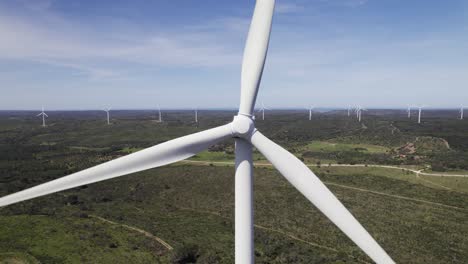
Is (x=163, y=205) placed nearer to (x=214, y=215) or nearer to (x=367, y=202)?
(x=214, y=215)

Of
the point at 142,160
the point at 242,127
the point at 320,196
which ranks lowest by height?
the point at 320,196

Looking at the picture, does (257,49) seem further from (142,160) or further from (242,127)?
(142,160)

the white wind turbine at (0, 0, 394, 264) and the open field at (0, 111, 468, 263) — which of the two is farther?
the open field at (0, 111, 468, 263)

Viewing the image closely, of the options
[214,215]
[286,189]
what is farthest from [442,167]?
[214,215]

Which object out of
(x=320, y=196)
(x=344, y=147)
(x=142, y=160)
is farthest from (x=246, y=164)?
(x=344, y=147)

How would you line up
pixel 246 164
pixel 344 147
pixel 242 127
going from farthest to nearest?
pixel 344 147 < pixel 246 164 < pixel 242 127

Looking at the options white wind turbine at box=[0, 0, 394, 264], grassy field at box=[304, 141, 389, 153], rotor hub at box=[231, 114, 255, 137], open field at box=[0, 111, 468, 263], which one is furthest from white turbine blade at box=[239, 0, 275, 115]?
grassy field at box=[304, 141, 389, 153]

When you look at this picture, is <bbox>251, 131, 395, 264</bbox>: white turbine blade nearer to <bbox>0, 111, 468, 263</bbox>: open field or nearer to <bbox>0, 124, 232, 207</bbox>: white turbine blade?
<bbox>0, 124, 232, 207</bbox>: white turbine blade

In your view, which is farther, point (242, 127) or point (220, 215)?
point (220, 215)
